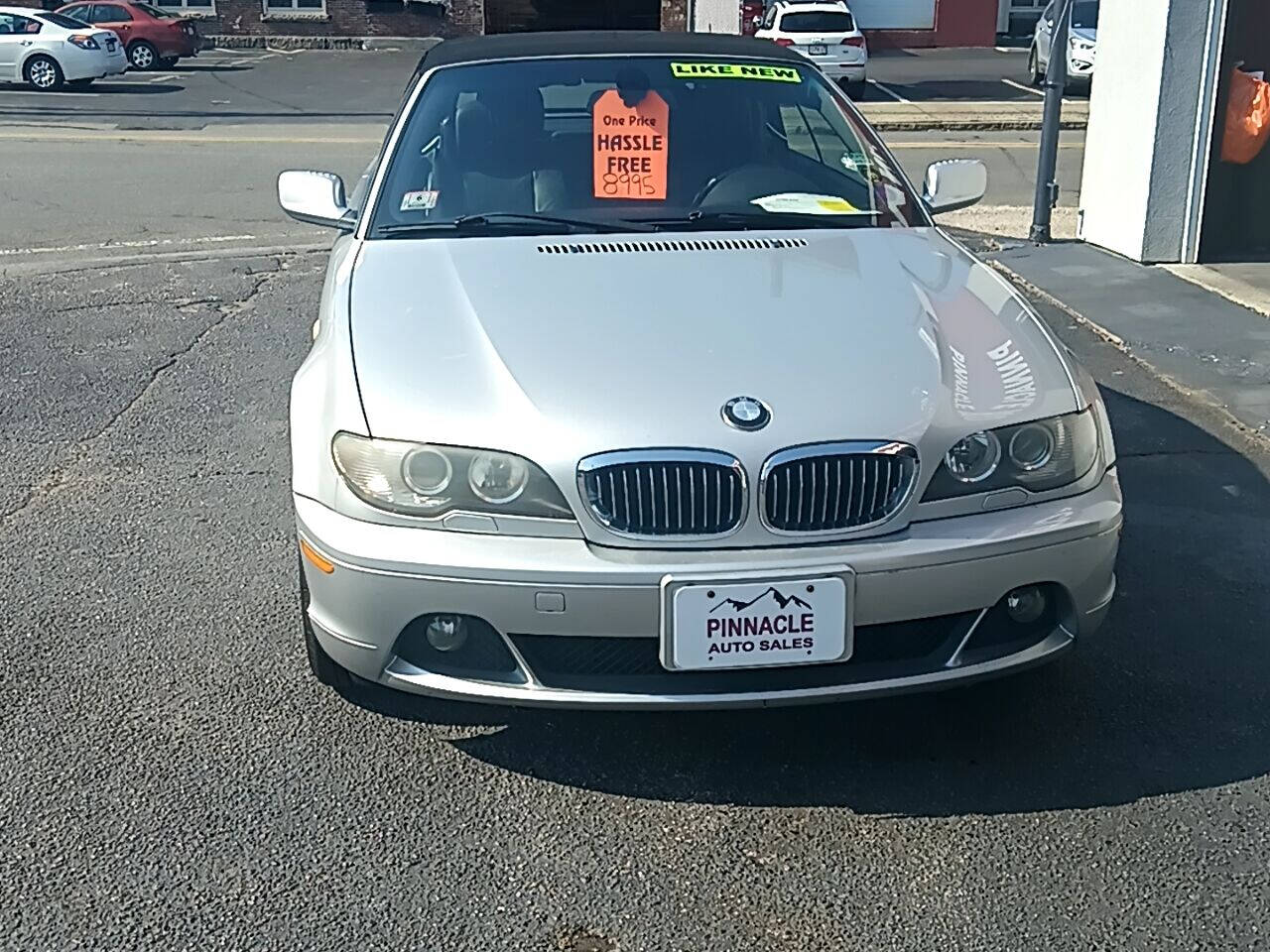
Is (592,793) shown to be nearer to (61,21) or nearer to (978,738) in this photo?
(978,738)

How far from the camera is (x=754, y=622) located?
2.93 meters

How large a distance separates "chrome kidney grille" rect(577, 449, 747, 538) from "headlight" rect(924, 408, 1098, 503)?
1.51 ft

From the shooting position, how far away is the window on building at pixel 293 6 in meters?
35.7

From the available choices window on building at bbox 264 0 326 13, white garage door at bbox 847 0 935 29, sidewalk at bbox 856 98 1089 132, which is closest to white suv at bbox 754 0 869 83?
sidewalk at bbox 856 98 1089 132

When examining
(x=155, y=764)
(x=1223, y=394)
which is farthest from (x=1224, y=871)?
(x=1223, y=394)

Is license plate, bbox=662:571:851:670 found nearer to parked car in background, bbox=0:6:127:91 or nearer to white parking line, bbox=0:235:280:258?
white parking line, bbox=0:235:280:258

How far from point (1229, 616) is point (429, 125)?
2853 mm

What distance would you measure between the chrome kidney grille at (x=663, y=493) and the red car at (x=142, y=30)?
30426 millimetres

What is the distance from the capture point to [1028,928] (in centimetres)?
A: 278

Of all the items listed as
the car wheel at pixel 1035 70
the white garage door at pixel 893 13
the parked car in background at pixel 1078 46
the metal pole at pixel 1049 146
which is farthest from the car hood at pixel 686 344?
the white garage door at pixel 893 13

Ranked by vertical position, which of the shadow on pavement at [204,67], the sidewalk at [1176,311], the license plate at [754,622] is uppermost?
the license plate at [754,622]

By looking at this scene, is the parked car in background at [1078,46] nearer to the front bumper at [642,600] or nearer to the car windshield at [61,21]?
the car windshield at [61,21]

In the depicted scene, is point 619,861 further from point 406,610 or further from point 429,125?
point 429,125

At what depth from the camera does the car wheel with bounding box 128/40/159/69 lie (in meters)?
30.1
